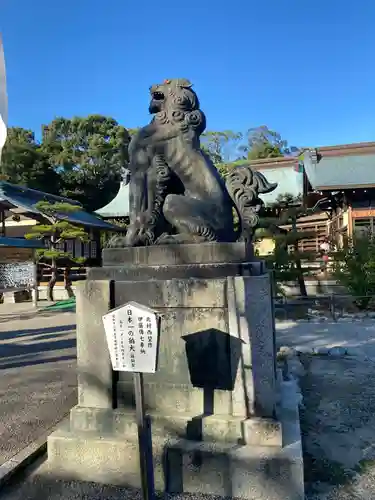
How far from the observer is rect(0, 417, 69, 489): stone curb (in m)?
2.52

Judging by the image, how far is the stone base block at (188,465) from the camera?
2.27 metres

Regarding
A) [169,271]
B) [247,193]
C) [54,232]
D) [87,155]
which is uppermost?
[87,155]

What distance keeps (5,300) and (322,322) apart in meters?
11.6

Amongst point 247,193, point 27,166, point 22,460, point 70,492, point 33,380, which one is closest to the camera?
point 70,492

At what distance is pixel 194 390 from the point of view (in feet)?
8.61

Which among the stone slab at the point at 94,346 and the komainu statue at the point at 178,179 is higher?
the komainu statue at the point at 178,179

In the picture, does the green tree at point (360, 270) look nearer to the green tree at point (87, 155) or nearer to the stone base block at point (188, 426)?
the stone base block at point (188, 426)

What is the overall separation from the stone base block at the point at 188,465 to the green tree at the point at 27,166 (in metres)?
25.2

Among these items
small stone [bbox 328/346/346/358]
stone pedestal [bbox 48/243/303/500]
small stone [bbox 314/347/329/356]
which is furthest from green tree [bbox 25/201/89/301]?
stone pedestal [bbox 48/243/303/500]

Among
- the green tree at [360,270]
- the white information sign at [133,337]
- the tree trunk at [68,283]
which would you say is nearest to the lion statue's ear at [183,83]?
the white information sign at [133,337]

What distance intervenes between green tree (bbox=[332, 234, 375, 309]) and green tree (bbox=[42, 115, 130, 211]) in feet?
63.7

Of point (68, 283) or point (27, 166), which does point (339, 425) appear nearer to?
point (68, 283)

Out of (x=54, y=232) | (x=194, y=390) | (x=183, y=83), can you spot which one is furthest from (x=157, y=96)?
(x=54, y=232)

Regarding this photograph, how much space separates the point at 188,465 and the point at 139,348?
0.94 m
